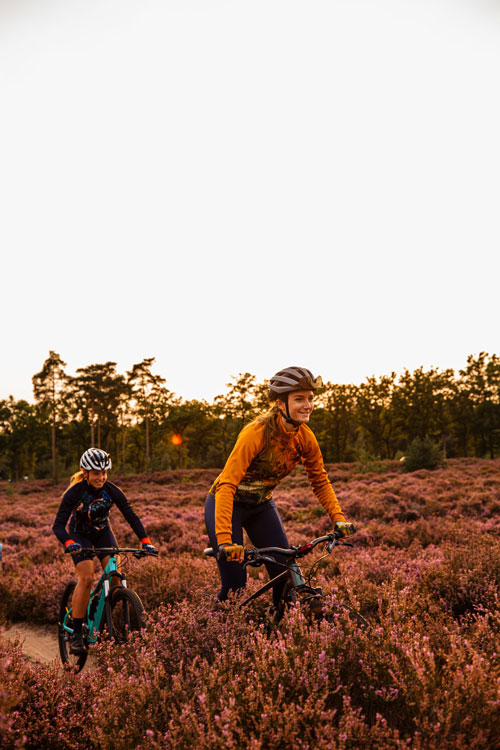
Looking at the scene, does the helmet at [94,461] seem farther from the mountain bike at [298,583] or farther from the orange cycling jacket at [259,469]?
the mountain bike at [298,583]

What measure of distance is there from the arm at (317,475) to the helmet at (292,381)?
0.51m

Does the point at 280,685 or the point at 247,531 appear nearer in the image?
the point at 280,685

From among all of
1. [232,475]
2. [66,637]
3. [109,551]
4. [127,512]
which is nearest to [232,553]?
[232,475]

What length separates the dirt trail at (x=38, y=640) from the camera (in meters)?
5.44

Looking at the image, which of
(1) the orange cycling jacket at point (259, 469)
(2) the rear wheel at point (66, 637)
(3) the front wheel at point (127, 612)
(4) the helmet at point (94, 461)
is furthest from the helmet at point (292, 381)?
(2) the rear wheel at point (66, 637)

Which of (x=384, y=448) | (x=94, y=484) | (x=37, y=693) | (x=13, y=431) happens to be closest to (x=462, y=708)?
(x=37, y=693)

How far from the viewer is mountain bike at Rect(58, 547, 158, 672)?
162 inches

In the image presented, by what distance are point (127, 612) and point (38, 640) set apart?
282 centimetres

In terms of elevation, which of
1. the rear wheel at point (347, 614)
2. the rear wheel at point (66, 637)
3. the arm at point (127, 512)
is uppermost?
the arm at point (127, 512)

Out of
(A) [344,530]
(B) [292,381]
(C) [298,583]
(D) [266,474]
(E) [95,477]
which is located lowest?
(C) [298,583]

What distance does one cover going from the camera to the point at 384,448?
69375 mm

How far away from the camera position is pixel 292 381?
11.2 feet

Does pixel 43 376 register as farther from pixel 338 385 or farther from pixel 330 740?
pixel 330 740

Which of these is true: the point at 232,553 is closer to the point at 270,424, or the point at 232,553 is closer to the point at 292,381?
the point at 270,424
